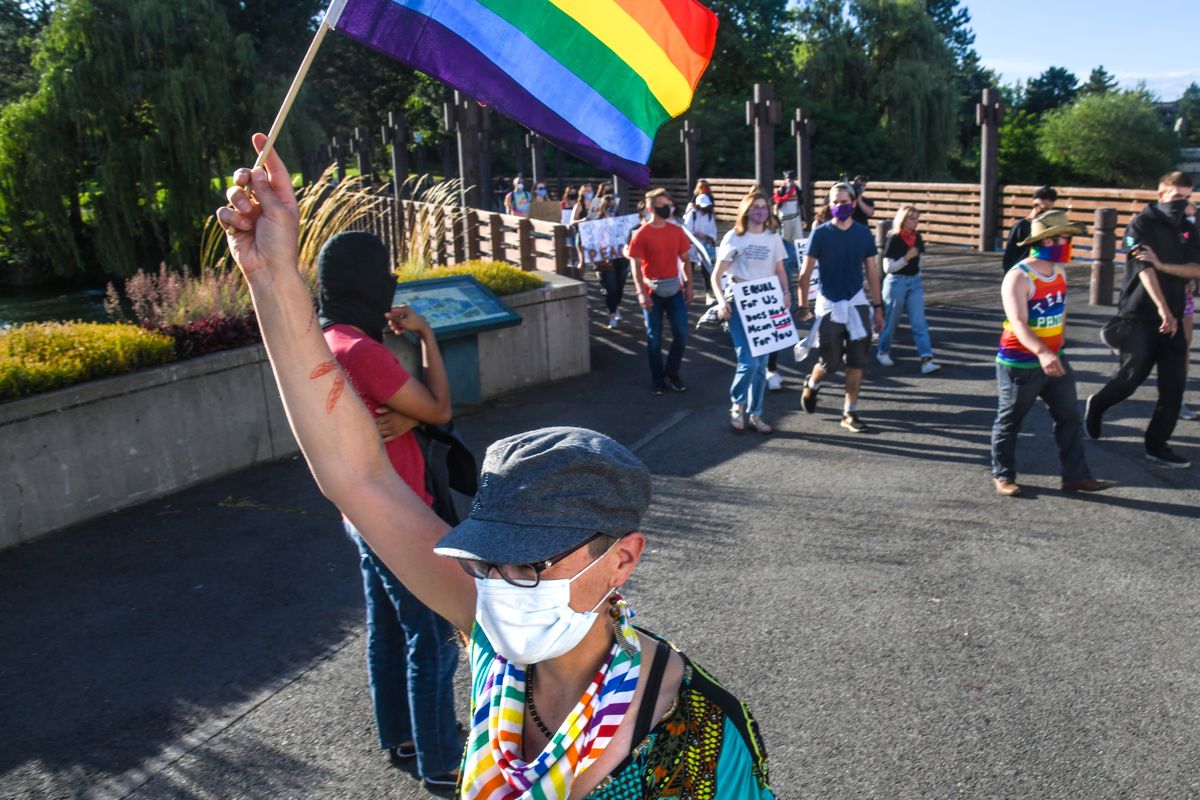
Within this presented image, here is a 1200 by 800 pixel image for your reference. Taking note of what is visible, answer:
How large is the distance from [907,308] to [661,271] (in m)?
2.63

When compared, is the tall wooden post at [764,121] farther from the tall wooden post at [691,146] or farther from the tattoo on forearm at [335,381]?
the tattoo on forearm at [335,381]

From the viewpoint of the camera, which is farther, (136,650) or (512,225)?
(512,225)

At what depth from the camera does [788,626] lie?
17.7 ft

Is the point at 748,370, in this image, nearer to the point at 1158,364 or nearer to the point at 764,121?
the point at 1158,364

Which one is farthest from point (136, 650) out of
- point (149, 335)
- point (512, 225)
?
point (512, 225)

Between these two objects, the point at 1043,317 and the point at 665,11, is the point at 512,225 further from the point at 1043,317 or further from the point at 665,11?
the point at 665,11

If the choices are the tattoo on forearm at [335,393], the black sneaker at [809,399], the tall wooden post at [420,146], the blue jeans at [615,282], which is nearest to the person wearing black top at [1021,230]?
the black sneaker at [809,399]

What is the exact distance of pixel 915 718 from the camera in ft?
14.7

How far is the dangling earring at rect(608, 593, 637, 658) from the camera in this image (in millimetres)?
1916

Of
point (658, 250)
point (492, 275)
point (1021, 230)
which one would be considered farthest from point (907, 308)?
point (492, 275)

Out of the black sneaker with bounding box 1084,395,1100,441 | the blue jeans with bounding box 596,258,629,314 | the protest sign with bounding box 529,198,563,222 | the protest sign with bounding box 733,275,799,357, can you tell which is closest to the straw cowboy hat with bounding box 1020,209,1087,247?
the black sneaker with bounding box 1084,395,1100,441

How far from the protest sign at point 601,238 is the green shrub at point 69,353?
24.5 feet

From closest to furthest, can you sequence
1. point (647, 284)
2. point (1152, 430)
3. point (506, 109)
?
point (506, 109) < point (1152, 430) < point (647, 284)

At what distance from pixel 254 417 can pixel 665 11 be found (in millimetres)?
5949
